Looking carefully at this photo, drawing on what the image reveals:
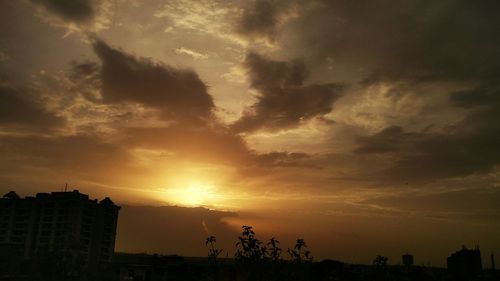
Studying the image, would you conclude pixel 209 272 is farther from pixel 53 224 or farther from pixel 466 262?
pixel 466 262

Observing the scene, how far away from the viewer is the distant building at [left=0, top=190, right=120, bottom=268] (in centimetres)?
10400

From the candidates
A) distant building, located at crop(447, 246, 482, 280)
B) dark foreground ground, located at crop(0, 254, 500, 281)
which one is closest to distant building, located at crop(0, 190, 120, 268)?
dark foreground ground, located at crop(0, 254, 500, 281)

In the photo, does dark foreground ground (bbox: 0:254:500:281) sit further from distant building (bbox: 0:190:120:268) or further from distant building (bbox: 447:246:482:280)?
distant building (bbox: 447:246:482:280)

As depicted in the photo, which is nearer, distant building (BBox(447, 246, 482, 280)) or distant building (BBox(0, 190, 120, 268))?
distant building (BBox(0, 190, 120, 268))

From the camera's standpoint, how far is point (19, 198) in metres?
111

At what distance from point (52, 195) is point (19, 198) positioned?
33.4 ft

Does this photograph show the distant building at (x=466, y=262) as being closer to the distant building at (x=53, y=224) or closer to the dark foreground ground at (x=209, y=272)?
the dark foreground ground at (x=209, y=272)

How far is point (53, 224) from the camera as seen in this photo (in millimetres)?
105750

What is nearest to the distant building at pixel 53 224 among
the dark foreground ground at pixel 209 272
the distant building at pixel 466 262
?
the dark foreground ground at pixel 209 272

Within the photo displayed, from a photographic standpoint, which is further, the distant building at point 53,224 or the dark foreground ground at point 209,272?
the distant building at point 53,224

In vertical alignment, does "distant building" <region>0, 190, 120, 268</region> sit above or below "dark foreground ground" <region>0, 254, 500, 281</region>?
above

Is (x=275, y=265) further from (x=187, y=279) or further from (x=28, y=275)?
(x=28, y=275)

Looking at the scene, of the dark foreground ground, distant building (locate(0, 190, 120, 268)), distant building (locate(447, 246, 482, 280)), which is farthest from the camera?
distant building (locate(447, 246, 482, 280))

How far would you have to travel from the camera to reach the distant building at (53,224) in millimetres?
104000
